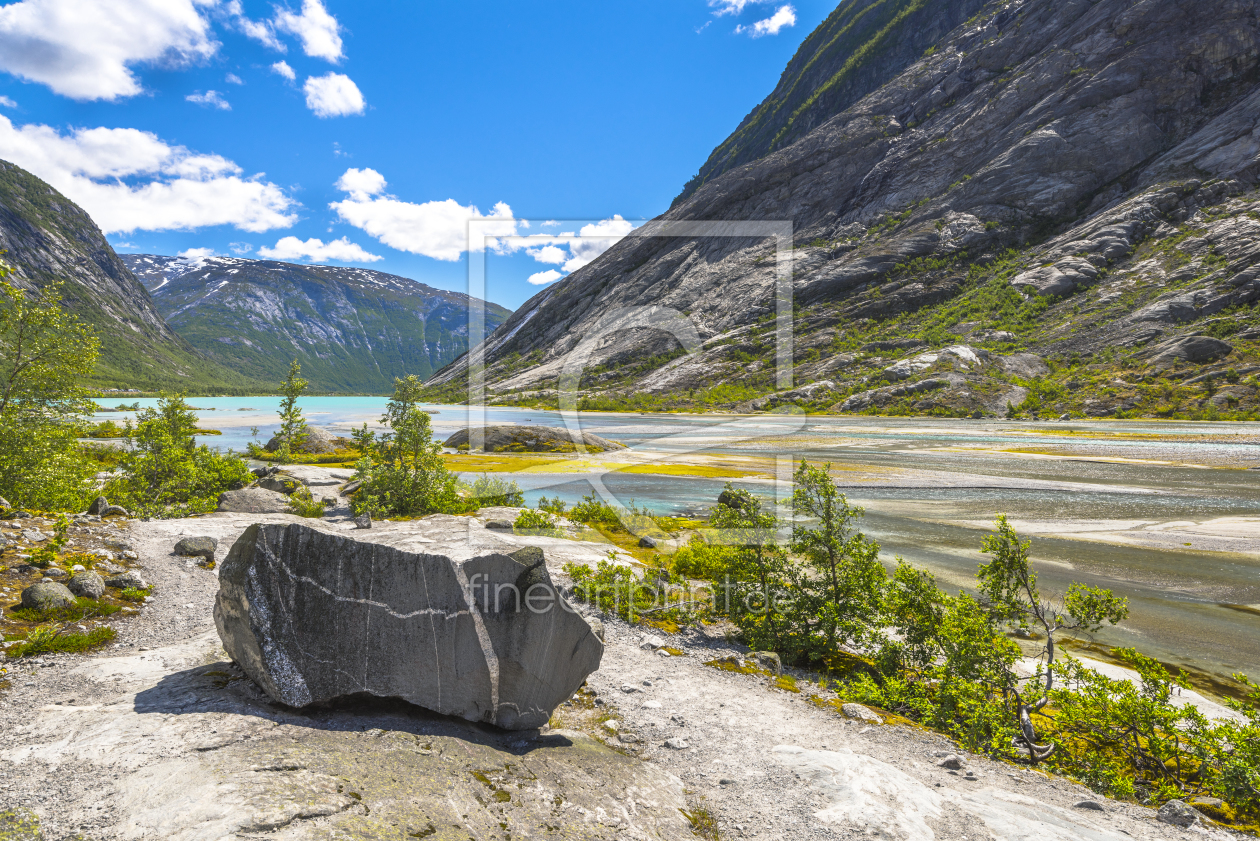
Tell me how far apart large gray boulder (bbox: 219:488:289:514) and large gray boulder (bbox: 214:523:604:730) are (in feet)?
53.7

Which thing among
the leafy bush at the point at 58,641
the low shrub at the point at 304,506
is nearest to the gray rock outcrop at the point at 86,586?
the leafy bush at the point at 58,641

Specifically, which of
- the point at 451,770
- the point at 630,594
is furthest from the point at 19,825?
the point at 630,594

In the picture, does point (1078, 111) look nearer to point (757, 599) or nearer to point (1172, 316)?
point (1172, 316)

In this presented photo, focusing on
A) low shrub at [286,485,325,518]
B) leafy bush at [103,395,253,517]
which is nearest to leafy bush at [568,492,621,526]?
low shrub at [286,485,325,518]

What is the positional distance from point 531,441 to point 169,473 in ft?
115

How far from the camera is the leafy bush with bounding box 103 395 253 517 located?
1903cm

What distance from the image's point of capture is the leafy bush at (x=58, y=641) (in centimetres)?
729

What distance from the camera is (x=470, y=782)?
19.4 feet

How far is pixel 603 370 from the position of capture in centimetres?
15200

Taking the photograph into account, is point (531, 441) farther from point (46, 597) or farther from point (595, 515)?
point (46, 597)

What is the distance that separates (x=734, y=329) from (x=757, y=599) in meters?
134

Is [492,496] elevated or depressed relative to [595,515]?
elevated

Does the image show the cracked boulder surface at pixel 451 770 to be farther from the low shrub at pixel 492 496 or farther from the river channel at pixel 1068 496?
the low shrub at pixel 492 496

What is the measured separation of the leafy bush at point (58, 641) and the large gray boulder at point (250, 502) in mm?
13616
